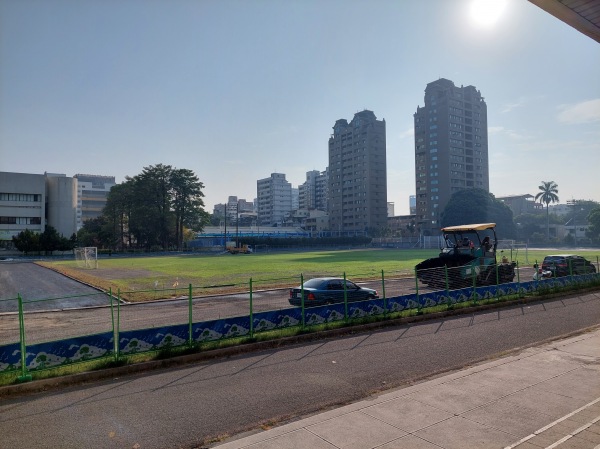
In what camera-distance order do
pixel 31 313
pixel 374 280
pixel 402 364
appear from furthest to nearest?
pixel 374 280 → pixel 31 313 → pixel 402 364

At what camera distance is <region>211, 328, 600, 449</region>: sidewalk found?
6.09 meters

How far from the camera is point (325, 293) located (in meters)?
17.3

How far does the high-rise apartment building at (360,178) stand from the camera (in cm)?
16150

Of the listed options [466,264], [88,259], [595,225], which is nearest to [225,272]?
[88,259]

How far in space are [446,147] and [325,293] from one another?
446 ft

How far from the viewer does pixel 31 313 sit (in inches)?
771

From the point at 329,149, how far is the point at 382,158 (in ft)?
90.1

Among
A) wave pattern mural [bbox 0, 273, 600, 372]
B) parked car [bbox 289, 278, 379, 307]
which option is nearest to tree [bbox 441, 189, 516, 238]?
wave pattern mural [bbox 0, 273, 600, 372]

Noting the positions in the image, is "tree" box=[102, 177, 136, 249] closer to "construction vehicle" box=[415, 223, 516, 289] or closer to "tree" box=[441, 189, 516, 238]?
"tree" box=[441, 189, 516, 238]

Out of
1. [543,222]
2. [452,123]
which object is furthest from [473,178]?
[543,222]

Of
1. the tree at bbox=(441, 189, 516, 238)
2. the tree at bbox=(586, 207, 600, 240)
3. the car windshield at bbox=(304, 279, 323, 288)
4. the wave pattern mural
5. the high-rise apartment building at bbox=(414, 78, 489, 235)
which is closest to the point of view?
the wave pattern mural

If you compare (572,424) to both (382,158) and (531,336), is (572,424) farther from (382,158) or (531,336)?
(382,158)

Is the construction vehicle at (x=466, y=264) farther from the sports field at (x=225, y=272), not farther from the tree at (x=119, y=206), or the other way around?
the tree at (x=119, y=206)

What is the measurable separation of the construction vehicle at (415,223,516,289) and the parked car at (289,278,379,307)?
3.01 meters
